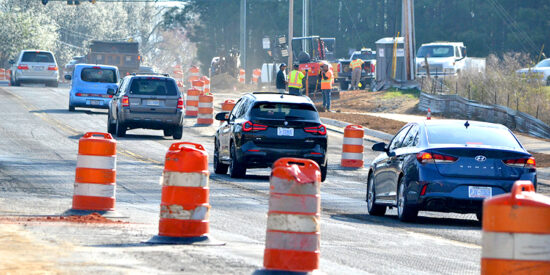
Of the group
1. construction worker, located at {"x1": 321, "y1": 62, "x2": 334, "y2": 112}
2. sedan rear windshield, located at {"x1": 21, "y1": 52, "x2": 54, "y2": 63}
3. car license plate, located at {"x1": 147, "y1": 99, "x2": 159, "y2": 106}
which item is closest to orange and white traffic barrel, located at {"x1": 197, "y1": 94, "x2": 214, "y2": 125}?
construction worker, located at {"x1": 321, "y1": 62, "x2": 334, "y2": 112}

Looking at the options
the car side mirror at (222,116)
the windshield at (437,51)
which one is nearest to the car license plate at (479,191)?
the car side mirror at (222,116)

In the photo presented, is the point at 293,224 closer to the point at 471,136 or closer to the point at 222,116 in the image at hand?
the point at 471,136

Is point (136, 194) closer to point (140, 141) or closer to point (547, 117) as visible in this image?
point (140, 141)

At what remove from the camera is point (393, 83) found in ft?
154

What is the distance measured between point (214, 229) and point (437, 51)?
133 ft

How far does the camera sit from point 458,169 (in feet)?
43.7

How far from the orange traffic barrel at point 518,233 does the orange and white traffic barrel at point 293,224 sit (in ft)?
6.86

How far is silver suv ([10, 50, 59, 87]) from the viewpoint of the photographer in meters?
51.5

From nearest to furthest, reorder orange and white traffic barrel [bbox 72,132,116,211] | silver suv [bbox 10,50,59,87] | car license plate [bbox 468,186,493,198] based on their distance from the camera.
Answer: orange and white traffic barrel [bbox 72,132,116,211]
car license plate [bbox 468,186,493,198]
silver suv [bbox 10,50,59,87]

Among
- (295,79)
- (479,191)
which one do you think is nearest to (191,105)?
(295,79)

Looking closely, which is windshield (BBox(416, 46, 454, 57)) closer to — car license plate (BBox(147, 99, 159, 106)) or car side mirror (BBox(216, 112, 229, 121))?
car license plate (BBox(147, 99, 159, 106))

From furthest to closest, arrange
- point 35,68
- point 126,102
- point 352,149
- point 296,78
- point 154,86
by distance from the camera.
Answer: point 35,68, point 296,78, point 154,86, point 126,102, point 352,149

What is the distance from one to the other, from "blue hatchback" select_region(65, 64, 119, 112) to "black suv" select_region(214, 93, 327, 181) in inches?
670

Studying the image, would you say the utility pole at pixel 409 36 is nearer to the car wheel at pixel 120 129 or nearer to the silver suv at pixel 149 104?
the silver suv at pixel 149 104
